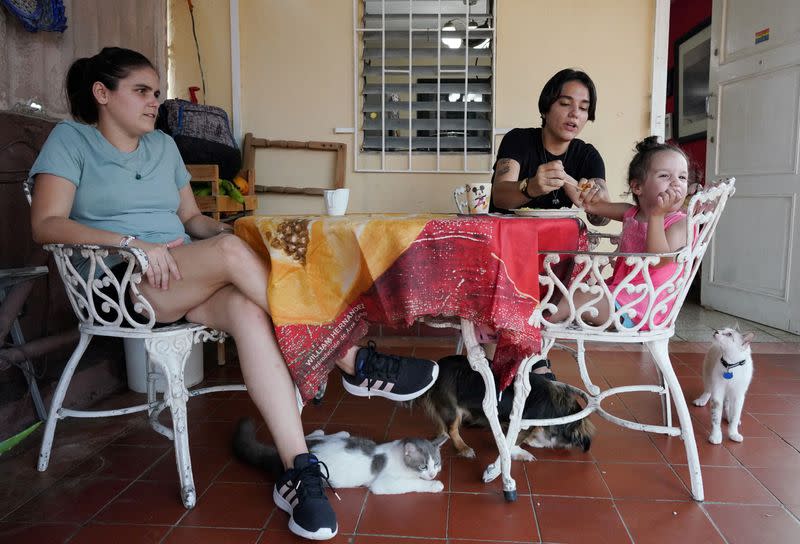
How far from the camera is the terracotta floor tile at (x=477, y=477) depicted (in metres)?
1.71

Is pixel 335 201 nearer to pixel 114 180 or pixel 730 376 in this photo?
pixel 114 180

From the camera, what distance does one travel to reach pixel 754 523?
151 centimetres

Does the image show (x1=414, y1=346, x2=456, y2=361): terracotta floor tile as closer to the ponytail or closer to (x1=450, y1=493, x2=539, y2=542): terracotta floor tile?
(x1=450, y1=493, x2=539, y2=542): terracotta floor tile

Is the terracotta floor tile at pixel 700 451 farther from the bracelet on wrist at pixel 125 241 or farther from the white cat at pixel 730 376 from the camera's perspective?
the bracelet on wrist at pixel 125 241

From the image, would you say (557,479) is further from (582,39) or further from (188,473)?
(582,39)

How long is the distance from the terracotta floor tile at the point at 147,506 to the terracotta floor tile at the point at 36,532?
8cm

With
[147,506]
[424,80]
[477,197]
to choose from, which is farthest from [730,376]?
[424,80]

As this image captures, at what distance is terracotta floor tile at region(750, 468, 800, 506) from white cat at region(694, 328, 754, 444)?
0.67ft

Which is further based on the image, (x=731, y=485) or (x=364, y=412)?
(x=364, y=412)

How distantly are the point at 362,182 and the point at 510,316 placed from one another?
2452 mm

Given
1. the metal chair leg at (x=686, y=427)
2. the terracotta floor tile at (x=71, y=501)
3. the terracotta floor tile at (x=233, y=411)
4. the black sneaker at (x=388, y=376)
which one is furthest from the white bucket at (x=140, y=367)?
the metal chair leg at (x=686, y=427)

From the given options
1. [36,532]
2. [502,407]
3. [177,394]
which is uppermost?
[177,394]

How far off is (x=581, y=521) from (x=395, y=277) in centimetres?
82

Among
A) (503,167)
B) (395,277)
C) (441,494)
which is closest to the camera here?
(395,277)
